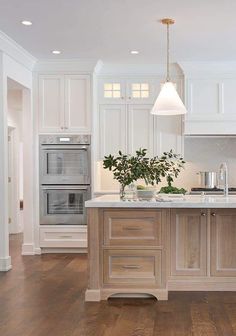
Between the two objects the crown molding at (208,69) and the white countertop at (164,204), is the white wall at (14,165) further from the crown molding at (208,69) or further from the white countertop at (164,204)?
the white countertop at (164,204)

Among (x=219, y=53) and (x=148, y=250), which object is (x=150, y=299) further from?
(x=219, y=53)

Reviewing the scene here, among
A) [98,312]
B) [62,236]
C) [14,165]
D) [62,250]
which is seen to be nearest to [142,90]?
[62,236]

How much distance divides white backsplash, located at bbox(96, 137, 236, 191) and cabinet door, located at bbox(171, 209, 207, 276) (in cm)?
279

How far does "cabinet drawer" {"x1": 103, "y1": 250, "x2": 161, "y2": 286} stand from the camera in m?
4.29

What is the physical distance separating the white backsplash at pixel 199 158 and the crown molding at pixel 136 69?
3.60 feet

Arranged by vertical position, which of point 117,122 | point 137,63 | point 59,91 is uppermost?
point 137,63

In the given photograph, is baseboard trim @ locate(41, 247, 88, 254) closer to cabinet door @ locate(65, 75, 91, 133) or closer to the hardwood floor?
the hardwood floor

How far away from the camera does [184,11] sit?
4.60 m

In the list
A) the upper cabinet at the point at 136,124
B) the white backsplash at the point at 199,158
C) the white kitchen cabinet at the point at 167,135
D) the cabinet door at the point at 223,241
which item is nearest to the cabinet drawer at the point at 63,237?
the white backsplash at the point at 199,158

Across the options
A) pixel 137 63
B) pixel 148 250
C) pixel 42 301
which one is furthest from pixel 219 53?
pixel 42 301

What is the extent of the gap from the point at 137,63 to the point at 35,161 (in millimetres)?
2078

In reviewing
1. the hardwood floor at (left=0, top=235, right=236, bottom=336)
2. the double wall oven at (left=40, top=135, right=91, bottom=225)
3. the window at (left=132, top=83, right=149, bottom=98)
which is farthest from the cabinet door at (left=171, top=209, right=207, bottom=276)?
the window at (left=132, top=83, right=149, bottom=98)

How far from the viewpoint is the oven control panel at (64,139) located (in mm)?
6695

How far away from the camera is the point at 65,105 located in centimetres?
675
